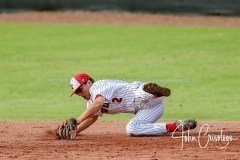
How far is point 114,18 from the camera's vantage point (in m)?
24.7

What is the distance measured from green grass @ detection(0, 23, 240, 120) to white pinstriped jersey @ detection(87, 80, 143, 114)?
330 cm

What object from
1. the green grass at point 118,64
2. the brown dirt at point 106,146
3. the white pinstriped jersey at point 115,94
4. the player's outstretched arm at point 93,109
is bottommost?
the brown dirt at point 106,146

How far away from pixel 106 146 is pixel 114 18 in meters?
15.2

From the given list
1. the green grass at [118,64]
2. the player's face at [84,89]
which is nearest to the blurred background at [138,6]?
the green grass at [118,64]

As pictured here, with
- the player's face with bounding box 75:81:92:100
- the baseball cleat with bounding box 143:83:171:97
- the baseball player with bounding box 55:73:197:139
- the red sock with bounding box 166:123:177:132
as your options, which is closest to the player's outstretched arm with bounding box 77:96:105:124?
the baseball player with bounding box 55:73:197:139

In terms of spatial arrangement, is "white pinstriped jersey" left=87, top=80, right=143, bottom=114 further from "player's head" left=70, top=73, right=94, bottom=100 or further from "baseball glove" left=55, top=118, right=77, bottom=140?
"baseball glove" left=55, top=118, right=77, bottom=140

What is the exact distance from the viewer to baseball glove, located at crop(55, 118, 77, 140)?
32.9 feet

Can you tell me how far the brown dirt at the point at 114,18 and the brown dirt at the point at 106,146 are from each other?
12.4 meters

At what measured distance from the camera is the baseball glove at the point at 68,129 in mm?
10031

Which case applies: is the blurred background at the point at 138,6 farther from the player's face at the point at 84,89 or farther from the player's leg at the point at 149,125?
the player's face at the point at 84,89

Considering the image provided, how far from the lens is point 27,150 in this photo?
30.8 ft

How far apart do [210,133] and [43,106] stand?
201 inches

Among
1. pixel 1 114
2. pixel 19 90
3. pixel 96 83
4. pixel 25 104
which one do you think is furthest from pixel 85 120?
pixel 19 90

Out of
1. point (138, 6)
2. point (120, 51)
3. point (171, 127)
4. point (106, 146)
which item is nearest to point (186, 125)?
point (171, 127)
